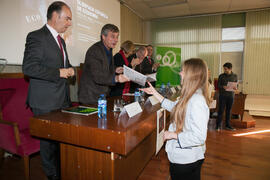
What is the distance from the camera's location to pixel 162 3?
5.07 m

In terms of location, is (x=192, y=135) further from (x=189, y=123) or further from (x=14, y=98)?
(x=14, y=98)

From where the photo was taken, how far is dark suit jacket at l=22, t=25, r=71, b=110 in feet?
4.34

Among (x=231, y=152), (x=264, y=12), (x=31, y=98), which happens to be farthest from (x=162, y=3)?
(x=31, y=98)

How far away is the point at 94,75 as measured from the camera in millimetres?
1667

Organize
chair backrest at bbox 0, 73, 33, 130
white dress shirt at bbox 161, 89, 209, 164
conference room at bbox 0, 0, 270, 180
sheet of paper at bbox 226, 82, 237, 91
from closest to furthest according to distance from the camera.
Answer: white dress shirt at bbox 161, 89, 209, 164, conference room at bbox 0, 0, 270, 180, chair backrest at bbox 0, 73, 33, 130, sheet of paper at bbox 226, 82, 237, 91

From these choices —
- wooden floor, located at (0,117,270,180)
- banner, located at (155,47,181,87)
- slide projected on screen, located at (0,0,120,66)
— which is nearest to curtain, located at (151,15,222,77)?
banner, located at (155,47,181,87)

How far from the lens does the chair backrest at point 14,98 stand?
1.88 metres

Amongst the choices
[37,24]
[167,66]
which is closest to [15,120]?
[37,24]

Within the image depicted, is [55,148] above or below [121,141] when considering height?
below

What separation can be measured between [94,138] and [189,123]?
58 cm

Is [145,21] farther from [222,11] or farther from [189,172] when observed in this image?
[189,172]

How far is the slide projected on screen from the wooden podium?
56.9 inches

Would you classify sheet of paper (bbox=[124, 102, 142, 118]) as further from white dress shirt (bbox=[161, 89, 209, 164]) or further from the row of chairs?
the row of chairs

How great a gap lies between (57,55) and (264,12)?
6385 mm
